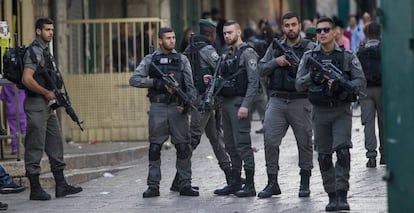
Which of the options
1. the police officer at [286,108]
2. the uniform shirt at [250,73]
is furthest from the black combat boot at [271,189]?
the uniform shirt at [250,73]

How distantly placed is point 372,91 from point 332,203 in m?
3.76

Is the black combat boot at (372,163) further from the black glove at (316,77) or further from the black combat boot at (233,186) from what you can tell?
the black glove at (316,77)

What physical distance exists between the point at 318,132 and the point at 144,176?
167 inches

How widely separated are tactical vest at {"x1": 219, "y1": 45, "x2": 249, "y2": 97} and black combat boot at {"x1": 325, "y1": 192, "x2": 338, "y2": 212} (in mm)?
1790

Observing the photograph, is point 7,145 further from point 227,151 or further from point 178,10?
point 178,10

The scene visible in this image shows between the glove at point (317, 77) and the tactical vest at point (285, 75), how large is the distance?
1.04 metres

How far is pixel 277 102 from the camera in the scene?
38.3ft

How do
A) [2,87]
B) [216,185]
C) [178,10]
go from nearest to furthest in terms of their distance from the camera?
[216,185], [2,87], [178,10]

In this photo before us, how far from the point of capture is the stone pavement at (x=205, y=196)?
1114cm

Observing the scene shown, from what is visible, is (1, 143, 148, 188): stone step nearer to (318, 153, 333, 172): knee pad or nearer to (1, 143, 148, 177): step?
(1, 143, 148, 177): step

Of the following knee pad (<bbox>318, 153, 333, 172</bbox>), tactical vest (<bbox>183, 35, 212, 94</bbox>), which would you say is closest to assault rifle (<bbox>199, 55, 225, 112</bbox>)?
tactical vest (<bbox>183, 35, 212, 94</bbox>)

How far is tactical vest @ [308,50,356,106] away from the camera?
10.3 metres

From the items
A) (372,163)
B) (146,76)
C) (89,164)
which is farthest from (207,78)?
(89,164)

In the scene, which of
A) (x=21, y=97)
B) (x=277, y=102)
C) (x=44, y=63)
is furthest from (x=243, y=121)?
(x=21, y=97)
